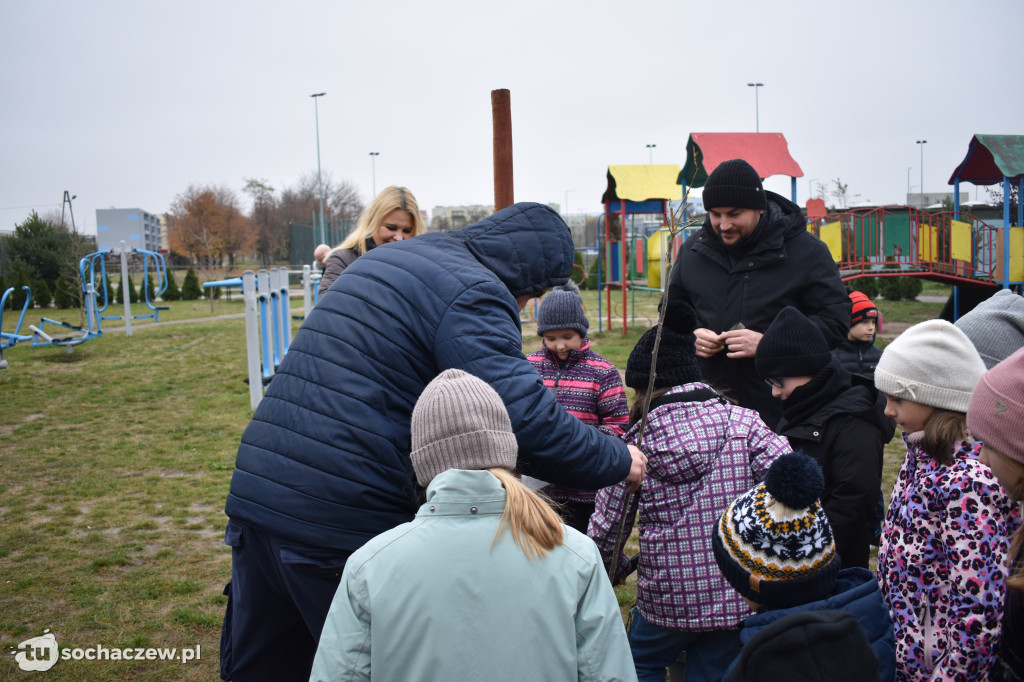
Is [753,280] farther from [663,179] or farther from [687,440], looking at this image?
[663,179]

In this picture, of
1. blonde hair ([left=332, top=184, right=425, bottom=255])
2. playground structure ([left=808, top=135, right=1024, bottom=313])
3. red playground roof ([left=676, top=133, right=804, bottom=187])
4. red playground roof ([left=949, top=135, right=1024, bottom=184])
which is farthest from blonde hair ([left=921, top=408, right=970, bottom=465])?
red playground roof ([left=949, top=135, right=1024, bottom=184])

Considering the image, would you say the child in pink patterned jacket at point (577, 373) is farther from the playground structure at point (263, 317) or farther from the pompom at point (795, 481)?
the playground structure at point (263, 317)

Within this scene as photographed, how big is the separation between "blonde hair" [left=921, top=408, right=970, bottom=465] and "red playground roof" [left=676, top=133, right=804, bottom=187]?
11.4m

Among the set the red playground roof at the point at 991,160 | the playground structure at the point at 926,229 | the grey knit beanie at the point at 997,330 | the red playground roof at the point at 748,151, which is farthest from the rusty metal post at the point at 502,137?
the red playground roof at the point at 991,160

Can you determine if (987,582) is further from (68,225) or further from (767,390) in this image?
(68,225)

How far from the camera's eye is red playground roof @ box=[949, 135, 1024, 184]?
13.0 meters

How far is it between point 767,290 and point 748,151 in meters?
11.4

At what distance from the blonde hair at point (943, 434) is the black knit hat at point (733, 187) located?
1.25 m

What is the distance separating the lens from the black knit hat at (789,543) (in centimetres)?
173

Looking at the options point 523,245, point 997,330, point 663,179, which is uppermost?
point 663,179

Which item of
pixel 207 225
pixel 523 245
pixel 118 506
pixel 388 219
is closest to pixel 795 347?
pixel 523 245

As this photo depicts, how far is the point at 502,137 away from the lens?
333cm

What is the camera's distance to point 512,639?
5.09 feet

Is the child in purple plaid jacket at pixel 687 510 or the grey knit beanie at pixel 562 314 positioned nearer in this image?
the child in purple plaid jacket at pixel 687 510
